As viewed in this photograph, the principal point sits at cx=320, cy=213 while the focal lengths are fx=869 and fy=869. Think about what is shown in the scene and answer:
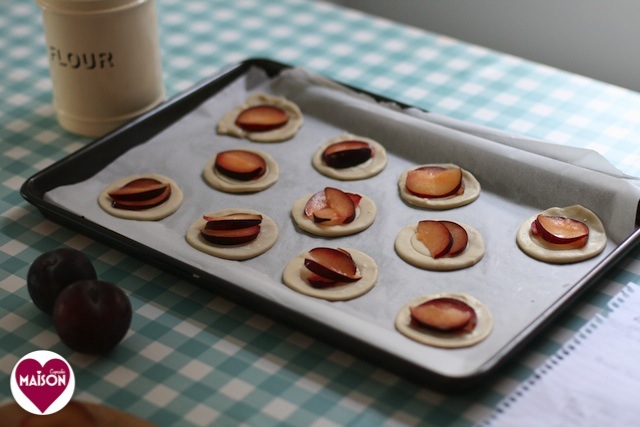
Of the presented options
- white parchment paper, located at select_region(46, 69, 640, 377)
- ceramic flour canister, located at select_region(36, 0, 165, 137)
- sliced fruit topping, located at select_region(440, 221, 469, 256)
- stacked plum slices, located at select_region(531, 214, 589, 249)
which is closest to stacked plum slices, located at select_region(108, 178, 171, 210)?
white parchment paper, located at select_region(46, 69, 640, 377)

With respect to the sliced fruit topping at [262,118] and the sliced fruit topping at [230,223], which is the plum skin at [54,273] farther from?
the sliced fruit topping at [262,118]

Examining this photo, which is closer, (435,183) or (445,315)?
(445,315)

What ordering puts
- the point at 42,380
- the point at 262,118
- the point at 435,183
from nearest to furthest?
the point at 42,380 → the point at 435,183 → the point at 262,118

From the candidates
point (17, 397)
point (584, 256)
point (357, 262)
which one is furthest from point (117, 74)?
point (584, 256)

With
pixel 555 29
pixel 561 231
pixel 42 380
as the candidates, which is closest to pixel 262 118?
pixel 561 231

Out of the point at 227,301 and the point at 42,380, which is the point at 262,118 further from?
the point at 42,380
